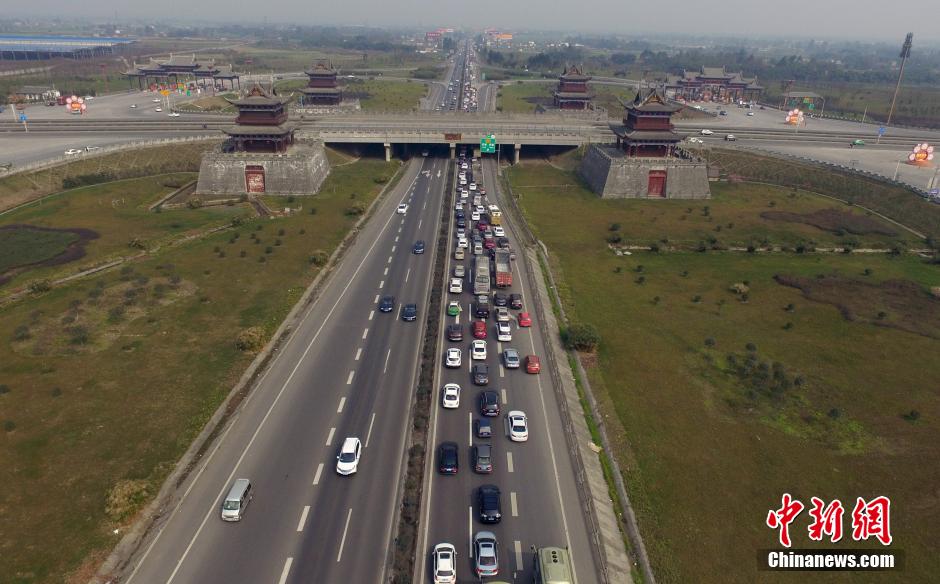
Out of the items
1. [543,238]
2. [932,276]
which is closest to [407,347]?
[543,238]

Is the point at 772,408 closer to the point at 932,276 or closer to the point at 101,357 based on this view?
the point at 932,276

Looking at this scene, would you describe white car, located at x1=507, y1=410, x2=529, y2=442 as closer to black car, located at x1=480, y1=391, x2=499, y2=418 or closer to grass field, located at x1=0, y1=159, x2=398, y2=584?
black car, located at x1=480, y1=391, x2=499, y2=418

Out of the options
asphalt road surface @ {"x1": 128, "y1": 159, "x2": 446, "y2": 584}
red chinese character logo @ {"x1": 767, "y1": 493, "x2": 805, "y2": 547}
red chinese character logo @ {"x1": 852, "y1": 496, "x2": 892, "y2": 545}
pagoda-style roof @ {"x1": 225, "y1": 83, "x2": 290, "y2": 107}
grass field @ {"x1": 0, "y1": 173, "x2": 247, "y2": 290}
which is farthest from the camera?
pagoda-style roof @ {"x1": 225, "y1": 83, "x2": 290, "y2": 107}

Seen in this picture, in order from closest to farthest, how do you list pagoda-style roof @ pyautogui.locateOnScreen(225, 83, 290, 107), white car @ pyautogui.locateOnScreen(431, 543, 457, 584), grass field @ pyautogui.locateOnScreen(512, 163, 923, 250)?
1. white car @ pyautogui.locateOnScreen(431, 543, 457, 584)
2. grass field @ pyautogui.locateOnScreen(512, 163, 923, 250)
3. pagoda-style roof @ pyautogui.locateOnScreen(225, 83, 290, 107)

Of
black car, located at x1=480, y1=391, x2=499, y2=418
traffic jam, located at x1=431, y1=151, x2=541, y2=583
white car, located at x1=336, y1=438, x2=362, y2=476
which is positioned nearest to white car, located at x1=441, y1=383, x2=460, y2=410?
traffic jam, located at x1=431, y1=151, x2=541, y2=583

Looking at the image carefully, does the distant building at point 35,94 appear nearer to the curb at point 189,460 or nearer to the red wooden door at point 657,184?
the curb at point 189,460

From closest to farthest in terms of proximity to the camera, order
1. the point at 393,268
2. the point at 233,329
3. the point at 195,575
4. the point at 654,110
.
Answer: the point at 195,575 < the point at 233,329 < the point at 393,268 < the point at 654,110

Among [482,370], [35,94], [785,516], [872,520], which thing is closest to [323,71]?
[35,94]
